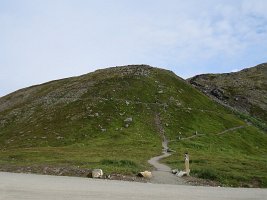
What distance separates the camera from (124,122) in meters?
98.7

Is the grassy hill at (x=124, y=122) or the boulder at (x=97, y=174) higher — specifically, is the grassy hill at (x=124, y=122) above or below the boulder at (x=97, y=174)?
above

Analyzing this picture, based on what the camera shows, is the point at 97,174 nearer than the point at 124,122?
Yes

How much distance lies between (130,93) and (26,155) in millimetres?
58230

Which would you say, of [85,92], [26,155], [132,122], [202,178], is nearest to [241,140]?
[132,122]

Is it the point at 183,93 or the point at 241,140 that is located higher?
the point at 183,93

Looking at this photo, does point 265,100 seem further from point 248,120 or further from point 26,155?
point 26,155

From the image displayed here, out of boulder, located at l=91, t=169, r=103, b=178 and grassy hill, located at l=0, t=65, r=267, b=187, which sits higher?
grassy hill, located at l=0, t=65, r=267, b=187

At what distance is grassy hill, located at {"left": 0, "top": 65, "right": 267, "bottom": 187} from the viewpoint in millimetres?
76438

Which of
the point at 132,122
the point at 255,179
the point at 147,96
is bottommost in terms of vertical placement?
the point at 255,179

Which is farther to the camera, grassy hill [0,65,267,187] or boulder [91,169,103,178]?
grassy hill [0,65,267,187]

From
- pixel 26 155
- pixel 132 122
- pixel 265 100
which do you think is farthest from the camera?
pixel 265 100

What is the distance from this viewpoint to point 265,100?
569 feet

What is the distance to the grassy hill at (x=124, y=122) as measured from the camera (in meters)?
76.4

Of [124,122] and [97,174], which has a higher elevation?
[124,122]
